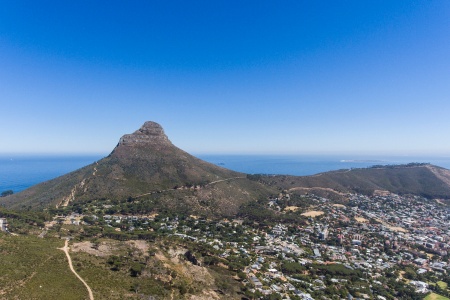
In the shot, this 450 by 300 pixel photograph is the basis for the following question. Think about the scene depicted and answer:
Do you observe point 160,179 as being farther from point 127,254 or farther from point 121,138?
point 127,254

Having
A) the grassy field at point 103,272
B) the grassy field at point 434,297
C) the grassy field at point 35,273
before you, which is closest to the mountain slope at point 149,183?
the grassy field at point 103,272

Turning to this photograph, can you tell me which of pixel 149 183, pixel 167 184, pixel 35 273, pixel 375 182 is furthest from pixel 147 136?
pixel 375 182

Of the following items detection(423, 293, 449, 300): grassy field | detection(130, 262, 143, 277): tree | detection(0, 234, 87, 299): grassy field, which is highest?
detection(0, 234, 87, 299): grassy field

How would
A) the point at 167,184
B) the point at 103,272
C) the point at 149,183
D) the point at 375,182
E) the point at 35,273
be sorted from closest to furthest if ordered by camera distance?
the point at 35,273
the point at 103,272
the point at 149,183
the point at 167,184
the point at 375,182

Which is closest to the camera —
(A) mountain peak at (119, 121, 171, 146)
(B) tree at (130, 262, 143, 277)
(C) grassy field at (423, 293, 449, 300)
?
(B) tree at (130, 262, 143, 277)

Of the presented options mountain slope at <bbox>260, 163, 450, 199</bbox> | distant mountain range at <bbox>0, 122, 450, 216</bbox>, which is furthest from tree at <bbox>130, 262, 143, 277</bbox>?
mountain slope at <bbox>260, 163, 450, 199</bbox>

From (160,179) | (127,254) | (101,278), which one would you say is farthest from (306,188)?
(101,278)

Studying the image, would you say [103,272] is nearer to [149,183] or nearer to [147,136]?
[149,183]

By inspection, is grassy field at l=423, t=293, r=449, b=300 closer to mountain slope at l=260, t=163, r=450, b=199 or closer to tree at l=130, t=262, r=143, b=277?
tree at l=130, t=262, r=143, b=277
